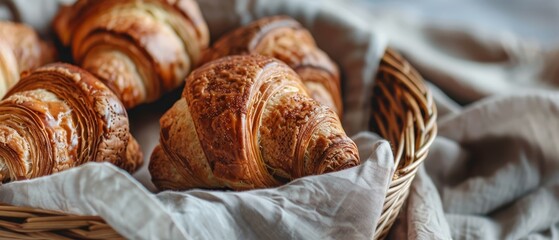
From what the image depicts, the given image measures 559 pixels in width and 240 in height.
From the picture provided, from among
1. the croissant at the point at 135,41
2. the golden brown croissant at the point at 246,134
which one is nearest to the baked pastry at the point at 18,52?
the croissant at the point at 135,41

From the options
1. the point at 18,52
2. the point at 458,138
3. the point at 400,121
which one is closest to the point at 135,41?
the point at 18,52

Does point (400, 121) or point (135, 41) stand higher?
point (135, 41)

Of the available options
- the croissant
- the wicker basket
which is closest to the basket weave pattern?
the wicker basket

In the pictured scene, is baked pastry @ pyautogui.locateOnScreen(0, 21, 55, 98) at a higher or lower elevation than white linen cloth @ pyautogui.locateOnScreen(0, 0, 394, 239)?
higher

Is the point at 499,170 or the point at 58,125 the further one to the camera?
the point at 499,170

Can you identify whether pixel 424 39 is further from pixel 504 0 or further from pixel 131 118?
pixel 131 118

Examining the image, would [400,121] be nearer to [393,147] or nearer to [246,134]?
[393,147]

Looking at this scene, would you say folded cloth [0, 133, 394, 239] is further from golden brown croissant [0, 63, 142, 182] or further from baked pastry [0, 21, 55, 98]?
baked pastry [0, 21, 55, 98]
